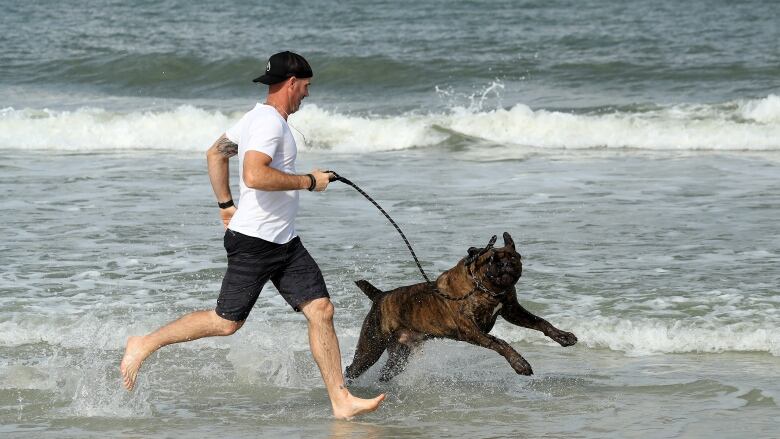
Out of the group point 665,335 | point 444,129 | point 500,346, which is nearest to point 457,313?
point 500,346

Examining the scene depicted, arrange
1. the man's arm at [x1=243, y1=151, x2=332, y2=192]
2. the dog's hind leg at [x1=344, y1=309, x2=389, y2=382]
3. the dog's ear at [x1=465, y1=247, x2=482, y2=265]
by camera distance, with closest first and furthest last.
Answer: the man's arm at [x1=243, y1=151, x2=332, y2=192] < the dog's ear at [x1=465, y1=247, x2=482, y2=265] < the dog's hind leg at [x1=344, y1=309, x2=389, y2=382]

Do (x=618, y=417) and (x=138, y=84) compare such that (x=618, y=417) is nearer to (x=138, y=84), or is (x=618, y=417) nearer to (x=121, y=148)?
(x=121, y=148)

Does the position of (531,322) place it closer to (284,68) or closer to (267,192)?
(267,192)

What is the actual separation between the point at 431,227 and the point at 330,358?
5.23 metres

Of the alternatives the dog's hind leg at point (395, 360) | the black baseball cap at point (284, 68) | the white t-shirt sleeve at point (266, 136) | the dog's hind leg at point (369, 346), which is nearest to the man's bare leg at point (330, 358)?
the dog's hind leg at point (369, 346)

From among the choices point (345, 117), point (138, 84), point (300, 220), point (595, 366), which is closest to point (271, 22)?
point (138, 84)

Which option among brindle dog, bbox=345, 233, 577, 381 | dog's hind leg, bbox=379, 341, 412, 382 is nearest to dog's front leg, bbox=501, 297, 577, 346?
brindle dog, bbox=345, 233, 577, 381

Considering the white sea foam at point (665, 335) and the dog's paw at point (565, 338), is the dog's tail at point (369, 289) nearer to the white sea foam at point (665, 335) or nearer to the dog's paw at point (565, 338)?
the dog's paw at point (565, 338)

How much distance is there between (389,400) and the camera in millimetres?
6504

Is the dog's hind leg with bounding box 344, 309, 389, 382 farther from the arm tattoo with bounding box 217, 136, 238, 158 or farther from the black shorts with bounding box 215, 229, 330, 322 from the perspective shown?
the arm tattoo with bounding box 217, 136, 238, 158

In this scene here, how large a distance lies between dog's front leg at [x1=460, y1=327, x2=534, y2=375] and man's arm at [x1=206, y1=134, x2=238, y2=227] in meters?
1.41

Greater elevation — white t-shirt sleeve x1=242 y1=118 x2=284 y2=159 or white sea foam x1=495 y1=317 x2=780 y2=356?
white t-shirt sleeve x1=242 y1=118 x2=284 y2=159

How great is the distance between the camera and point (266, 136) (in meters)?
5.53

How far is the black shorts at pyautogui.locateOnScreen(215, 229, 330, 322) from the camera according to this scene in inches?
229
